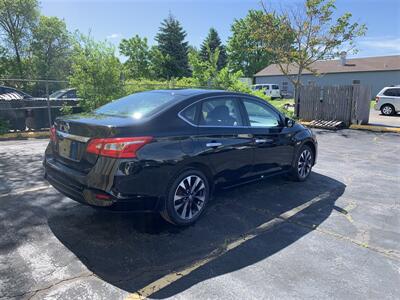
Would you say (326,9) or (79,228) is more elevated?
(326,9)

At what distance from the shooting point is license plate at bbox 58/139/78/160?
3459 millimetres

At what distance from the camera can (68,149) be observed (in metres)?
3.56

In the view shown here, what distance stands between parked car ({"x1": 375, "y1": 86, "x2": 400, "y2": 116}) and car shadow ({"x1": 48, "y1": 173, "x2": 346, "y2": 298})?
1715cm

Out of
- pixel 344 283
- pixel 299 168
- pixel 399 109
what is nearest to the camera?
pixel 344 283

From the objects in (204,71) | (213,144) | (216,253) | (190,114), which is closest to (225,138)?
(213,144)

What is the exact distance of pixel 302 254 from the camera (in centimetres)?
331

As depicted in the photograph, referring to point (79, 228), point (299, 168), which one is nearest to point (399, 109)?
point (299, 168)

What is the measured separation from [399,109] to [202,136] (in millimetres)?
19175

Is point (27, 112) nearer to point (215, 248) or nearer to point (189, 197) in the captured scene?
point (189, 197)

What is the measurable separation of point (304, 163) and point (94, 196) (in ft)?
12.8

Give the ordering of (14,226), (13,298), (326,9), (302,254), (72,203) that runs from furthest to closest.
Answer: (326,9)
(72,203)
(14,226)
(302,254)
(13,298)

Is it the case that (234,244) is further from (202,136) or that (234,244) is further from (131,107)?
(131,107)

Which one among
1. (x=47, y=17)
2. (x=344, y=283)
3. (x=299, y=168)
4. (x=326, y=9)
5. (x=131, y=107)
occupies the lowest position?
(x=344, y=283)

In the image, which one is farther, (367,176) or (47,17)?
(47,17)
